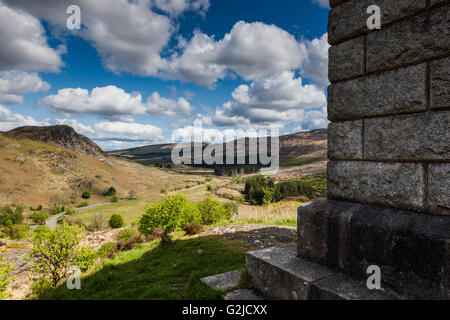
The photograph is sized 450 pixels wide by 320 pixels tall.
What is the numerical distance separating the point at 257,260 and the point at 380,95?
271 cm

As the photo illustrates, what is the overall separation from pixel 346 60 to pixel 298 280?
2.96m

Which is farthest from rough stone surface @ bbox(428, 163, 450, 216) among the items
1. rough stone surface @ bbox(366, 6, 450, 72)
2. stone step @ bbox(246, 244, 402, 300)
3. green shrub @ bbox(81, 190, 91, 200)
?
green shrub @ bbox(81, 190, 91, 200)

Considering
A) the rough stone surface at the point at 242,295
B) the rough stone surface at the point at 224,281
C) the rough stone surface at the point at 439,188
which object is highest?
the rough stone surface at the point at 439,188

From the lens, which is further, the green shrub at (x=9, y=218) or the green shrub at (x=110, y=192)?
the green shrub at (x=110, y=192)

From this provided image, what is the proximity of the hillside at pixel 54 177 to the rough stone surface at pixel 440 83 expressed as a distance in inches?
4324

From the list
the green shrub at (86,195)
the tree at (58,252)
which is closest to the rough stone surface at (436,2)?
the tree at (58,252)

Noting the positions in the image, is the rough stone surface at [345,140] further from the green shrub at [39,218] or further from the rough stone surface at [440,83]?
the green shrub at [39,218]

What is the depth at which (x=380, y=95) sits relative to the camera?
307 cm

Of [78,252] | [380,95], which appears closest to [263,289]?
[380,95]

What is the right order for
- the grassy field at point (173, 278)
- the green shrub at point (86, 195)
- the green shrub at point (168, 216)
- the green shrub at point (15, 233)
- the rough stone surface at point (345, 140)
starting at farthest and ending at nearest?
the green shrub at point (86, 195) < the green shrub at point (15, 233) < the green shrub at point (168, 216) < the grassy field at point (173, 278) < the rough stone surface at point (345, 140)

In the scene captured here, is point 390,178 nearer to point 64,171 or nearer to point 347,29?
point 347,29

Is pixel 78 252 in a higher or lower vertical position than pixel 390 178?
lower

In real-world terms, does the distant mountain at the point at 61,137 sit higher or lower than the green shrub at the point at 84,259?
higher

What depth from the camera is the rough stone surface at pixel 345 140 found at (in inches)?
128
